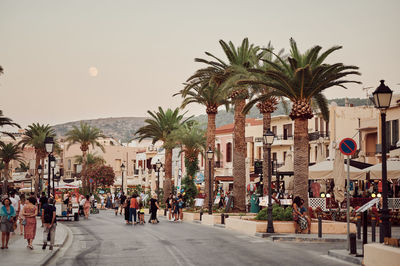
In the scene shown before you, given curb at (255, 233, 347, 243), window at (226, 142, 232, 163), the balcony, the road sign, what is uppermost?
the balcony

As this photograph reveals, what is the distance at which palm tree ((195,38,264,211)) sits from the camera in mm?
37688

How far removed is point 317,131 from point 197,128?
17178 millimetres

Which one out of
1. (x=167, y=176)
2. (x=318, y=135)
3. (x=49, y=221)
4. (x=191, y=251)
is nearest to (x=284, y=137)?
(x=318, y=135)

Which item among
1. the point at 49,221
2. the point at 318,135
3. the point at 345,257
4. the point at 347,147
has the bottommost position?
the point at 345,257

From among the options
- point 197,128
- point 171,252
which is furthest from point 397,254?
point 197,128

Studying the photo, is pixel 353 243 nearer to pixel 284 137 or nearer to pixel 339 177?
pixel 339 177

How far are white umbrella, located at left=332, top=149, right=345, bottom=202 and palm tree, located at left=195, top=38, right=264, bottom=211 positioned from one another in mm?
7081

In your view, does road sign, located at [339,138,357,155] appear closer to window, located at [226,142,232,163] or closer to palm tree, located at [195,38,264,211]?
palm tree, located at [195,38,264,211]

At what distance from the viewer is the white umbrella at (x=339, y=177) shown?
102 feet

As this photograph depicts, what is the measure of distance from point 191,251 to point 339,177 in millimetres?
14632

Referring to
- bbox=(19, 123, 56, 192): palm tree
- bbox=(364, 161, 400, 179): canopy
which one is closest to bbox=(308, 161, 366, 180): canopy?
bbox=(364, 161, 400, 179): canopy

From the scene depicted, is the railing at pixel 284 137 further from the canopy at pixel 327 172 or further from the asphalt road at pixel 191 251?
the asphalt road at pixel 191 251

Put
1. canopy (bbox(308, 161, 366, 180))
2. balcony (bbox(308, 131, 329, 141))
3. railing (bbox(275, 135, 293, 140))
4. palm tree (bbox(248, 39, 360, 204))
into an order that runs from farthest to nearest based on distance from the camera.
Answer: railing (bbox(275, 135, 293, 140))
balcony (bbox(308, 131, 329, 141))
canopy (bbox(308, 161, 366, 180))
palm tree (bbox(248, 39, 360, 204))

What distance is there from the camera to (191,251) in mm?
18906
